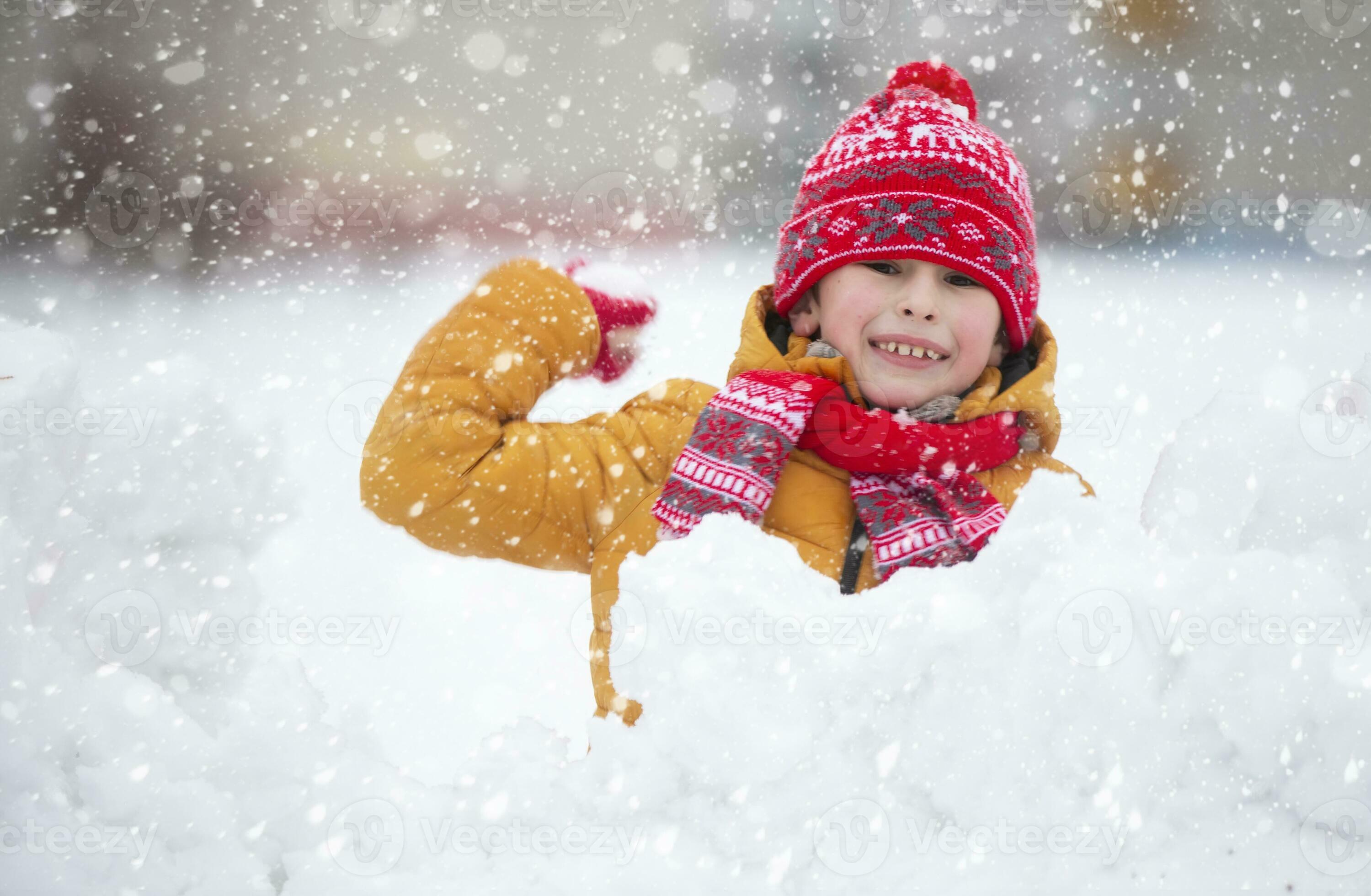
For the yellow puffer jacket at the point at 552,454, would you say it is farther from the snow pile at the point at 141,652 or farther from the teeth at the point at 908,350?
the snow pile at the point at 141,652

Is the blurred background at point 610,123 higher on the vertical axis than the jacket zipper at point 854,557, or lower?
higher

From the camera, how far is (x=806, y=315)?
47.2 inches

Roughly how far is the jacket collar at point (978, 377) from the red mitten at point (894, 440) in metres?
0.02

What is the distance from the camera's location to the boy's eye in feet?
3.69

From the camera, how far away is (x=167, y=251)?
1.57m

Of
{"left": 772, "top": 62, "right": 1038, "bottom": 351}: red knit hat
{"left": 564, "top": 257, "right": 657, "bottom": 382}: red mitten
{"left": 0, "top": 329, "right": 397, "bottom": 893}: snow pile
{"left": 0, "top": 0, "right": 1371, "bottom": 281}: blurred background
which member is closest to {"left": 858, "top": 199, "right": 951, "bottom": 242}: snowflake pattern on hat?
{"left": 772, "top": 62, "right": 1038, "bottom": 351}: red knit hat

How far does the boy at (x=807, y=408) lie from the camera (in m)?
1.02

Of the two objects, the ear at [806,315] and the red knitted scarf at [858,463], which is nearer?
the red knitted scarf at [858,463]

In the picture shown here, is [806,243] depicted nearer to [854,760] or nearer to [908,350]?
[908,350]

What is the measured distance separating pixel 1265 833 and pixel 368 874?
0.81 m

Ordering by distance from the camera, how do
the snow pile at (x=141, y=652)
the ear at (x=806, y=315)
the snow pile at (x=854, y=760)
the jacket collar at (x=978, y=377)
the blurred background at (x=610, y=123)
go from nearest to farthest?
1. the snow pile at (x=854, y=760)
2. the snow pile at (x=141, y=652)
3. the jacket collar at (x=978, y=377)
4. the ear at (x=806, y=315)
5. the blurred background at (x=610, y=123)

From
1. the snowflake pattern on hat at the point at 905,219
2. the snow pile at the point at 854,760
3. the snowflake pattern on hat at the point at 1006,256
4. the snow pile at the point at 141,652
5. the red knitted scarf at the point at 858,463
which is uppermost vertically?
the snowflake pattern on hat at the point at 905,219

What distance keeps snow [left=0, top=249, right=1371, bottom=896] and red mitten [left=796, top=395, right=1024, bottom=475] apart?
0.09 meters

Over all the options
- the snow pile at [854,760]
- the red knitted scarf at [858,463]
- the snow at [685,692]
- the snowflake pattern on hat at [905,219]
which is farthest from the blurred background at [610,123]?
the snow pile at [854,760]
